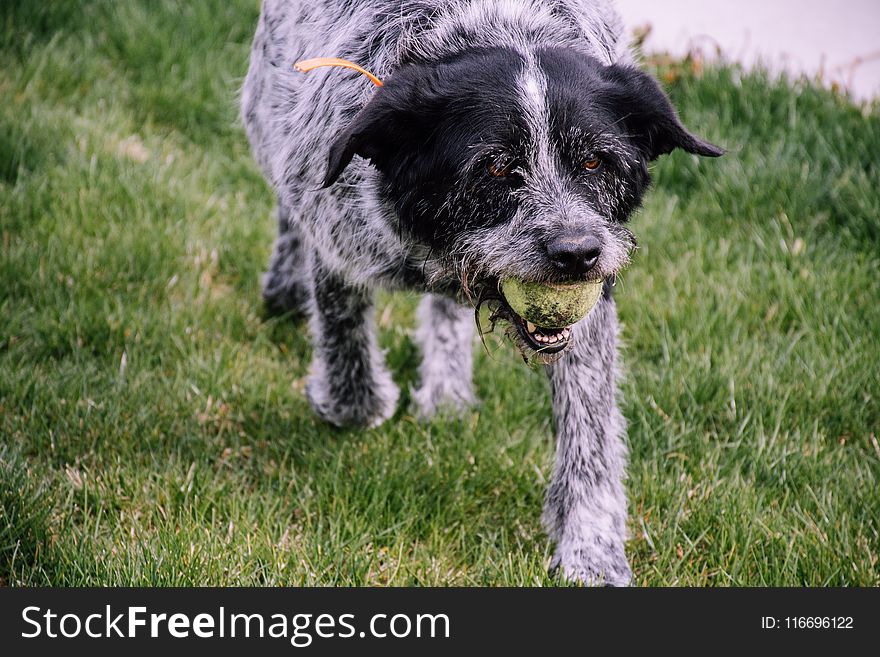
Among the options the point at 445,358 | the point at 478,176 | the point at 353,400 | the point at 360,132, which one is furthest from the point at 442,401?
the point at 360,132

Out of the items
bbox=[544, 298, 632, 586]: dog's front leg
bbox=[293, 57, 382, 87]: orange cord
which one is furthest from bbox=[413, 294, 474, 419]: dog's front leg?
bbox=[293, 57, 382, 87]: orange cord

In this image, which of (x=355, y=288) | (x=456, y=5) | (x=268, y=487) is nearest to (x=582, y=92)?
(x=456, y=5)

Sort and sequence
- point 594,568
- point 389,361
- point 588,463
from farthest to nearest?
point 389,361, point 588,463, point 594,568

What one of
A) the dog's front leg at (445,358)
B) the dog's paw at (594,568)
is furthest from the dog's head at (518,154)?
the dog's front leg at (445,358)

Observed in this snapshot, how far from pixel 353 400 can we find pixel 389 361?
0.68 meters

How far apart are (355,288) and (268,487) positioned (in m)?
0.78

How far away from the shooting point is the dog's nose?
9.41 feet

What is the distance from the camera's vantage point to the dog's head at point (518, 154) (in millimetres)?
2965

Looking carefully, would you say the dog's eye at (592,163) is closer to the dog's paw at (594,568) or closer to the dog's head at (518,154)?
the dog's head at (518,154)

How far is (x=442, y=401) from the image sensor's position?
4.32 m

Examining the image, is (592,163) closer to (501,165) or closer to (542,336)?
(501,165)

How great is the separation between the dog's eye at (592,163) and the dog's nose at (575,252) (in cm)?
26

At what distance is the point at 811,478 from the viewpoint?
3889 millimetres

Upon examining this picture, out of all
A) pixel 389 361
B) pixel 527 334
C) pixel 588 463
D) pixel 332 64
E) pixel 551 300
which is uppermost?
pixel 332 64
